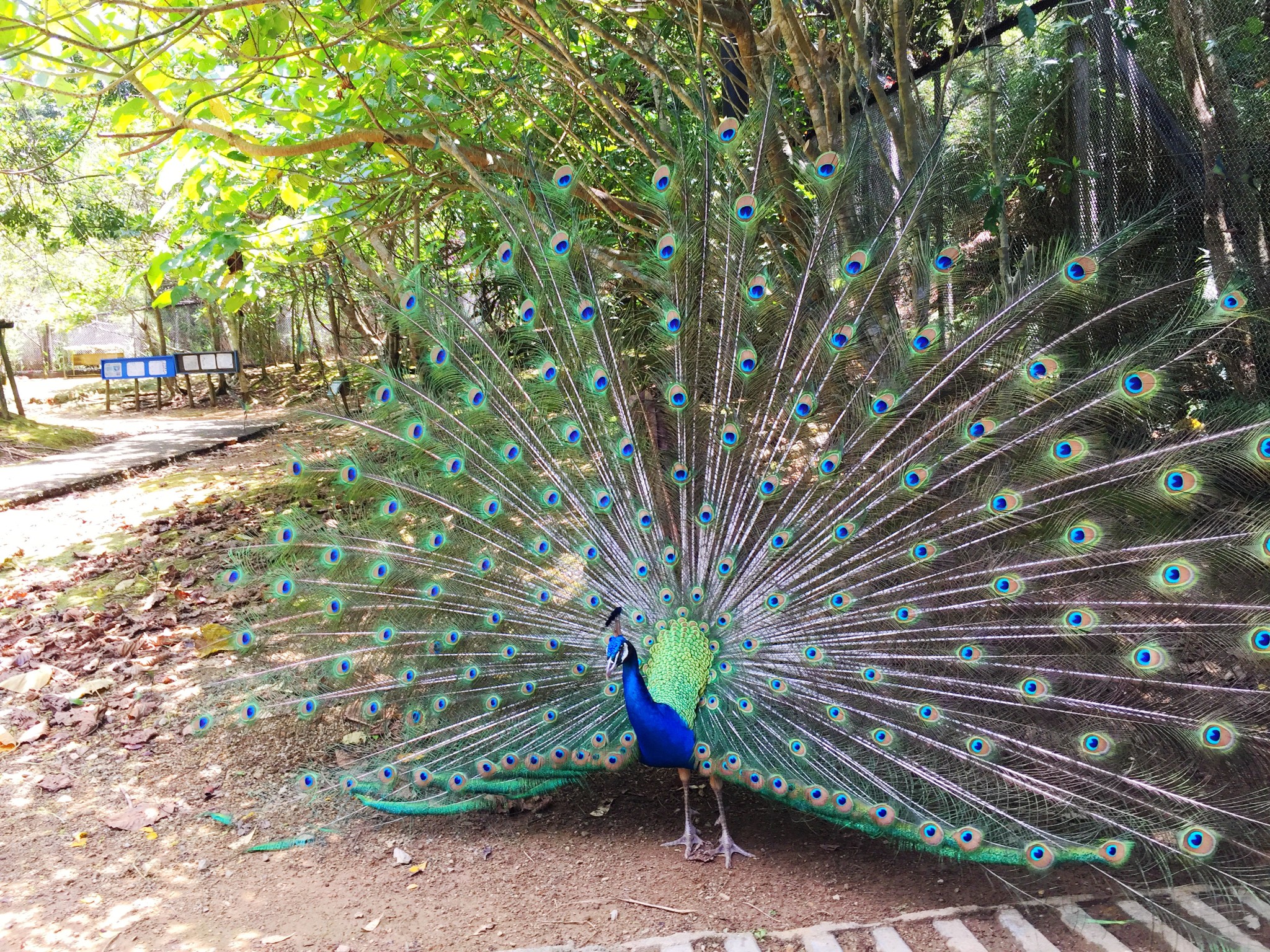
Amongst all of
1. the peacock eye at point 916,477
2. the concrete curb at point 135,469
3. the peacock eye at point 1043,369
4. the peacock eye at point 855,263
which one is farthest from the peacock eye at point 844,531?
the concrete curb at point 135,469

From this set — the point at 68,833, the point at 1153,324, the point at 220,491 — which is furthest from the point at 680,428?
the point at 220,491

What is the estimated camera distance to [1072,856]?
298cm

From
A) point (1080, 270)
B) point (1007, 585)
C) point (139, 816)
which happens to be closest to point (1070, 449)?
point (1007, 585)

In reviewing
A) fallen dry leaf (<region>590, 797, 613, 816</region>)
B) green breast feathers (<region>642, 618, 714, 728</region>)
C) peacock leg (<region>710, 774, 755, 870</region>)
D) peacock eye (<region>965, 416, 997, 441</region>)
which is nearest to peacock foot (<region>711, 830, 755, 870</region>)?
peacock leg (<region>710, 774, 755, 870</region>)

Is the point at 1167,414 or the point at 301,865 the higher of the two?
the point at 1167,414

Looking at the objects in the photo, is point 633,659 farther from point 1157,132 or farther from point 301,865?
point 1157,132

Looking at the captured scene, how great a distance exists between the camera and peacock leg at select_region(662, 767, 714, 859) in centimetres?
375

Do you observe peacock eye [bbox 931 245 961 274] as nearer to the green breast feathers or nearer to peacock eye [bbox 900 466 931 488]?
peacock eye [bbox 900 466 931 488]

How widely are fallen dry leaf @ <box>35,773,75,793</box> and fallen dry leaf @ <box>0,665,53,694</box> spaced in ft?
3.57

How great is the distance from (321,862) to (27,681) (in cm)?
276

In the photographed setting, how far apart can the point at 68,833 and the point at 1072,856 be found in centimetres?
405

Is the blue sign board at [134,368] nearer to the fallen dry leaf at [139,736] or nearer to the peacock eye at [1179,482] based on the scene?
the fallen dry leaf at [139,736]

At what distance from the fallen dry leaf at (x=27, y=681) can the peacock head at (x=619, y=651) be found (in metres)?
3.81

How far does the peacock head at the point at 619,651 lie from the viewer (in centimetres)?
352
